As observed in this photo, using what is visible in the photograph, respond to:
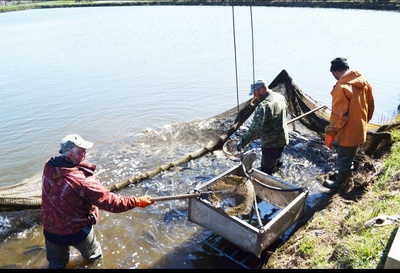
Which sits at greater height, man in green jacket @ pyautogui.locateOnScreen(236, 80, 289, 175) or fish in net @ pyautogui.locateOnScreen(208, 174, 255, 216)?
man in green jacket @ pyautogui.locateOnScreen(236, 80, 289, 175)

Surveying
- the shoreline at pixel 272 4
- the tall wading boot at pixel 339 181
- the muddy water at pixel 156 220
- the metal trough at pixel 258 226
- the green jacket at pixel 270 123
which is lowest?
the muddy water at pixel 156 220

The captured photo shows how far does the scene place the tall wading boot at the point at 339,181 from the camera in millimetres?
5043

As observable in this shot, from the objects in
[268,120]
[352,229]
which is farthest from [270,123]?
[352,229]

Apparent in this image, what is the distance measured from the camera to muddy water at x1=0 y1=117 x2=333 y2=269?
14.2ft

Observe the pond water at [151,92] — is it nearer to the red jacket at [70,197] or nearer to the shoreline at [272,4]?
the red jacket at [70,197]

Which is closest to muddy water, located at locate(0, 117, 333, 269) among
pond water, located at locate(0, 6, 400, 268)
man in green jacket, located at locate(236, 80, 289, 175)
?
pond water, located at locate(0, 6, 400, 268)

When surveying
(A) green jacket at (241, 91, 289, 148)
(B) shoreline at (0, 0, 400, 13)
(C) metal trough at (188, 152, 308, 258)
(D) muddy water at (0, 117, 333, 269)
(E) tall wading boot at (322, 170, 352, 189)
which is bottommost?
(D) muddy water at (0, 117, 333, 269)

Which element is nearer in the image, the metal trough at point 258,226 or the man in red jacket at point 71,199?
the man in red jacket at point 71,199

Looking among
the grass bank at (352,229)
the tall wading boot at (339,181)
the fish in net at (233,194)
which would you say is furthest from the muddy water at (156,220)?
the fish in net at (233,194)

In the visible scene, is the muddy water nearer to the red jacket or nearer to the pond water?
the pond water

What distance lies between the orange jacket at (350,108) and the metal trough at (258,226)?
44.3 inches

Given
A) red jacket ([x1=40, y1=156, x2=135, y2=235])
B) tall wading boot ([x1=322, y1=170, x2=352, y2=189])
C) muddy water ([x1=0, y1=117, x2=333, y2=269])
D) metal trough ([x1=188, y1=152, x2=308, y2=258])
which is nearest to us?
red jacket ([x1=40, y1=156, x2=135, y2=235])

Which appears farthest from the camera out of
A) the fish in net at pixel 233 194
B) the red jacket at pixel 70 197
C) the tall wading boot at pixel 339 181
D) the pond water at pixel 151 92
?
the tall wading boot at pixel 339 181

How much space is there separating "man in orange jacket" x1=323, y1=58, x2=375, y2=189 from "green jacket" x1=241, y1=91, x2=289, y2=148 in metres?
0.71
